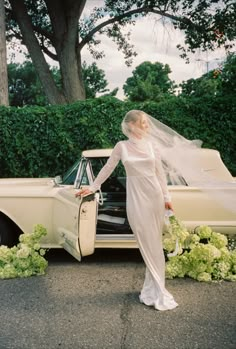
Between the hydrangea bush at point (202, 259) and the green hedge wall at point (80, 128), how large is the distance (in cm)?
444

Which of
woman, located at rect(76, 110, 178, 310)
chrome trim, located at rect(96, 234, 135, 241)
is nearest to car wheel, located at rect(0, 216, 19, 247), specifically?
chrome trim, located at rect(96, 234, 135, 241)

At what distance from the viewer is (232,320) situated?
436 cm

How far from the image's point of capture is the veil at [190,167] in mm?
5496

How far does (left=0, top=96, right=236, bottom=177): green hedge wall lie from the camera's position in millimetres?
10008

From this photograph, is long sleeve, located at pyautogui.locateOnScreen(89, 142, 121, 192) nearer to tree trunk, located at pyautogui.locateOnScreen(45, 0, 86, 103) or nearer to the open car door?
the open car door

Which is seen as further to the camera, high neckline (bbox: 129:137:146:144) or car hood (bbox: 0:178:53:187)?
car hood (bbox: 0:178:53:187)

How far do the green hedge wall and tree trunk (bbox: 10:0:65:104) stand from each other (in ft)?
15.4

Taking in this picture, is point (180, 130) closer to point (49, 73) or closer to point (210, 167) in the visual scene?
point (210, 167)

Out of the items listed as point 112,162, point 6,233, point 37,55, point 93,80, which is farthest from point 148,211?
point 93,80

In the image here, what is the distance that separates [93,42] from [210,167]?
14.4 m

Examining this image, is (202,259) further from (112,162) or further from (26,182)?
(26,182)

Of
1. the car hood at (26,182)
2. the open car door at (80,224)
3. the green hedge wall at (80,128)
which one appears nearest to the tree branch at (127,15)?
the green hedge wall at (80,128)

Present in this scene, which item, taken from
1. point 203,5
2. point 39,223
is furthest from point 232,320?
point 203,5

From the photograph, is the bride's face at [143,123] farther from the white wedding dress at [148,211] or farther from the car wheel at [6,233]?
the car wheel at [6,233]
